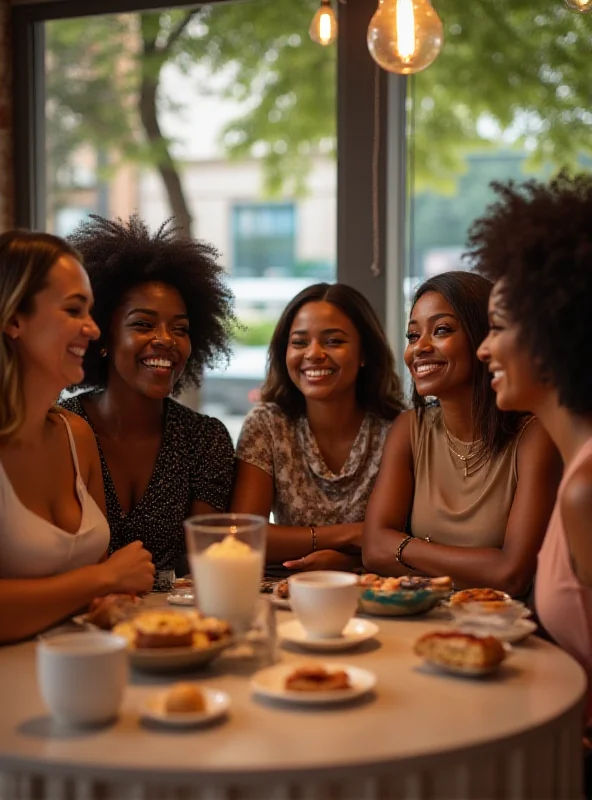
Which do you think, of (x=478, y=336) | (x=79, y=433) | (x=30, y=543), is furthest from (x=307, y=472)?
(x=30, y=543)

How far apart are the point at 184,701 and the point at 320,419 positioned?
1626 millimetres

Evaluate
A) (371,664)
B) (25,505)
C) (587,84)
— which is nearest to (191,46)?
(587,84)

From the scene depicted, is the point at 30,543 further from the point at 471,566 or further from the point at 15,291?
the point at 471,566

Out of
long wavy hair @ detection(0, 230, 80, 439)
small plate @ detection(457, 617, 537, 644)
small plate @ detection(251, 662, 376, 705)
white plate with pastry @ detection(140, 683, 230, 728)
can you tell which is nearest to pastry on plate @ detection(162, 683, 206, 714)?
white plate with pastry @ detection(140, 683, 230, 728)

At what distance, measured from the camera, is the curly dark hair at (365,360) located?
10.1ft

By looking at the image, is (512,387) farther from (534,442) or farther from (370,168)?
(370,168)

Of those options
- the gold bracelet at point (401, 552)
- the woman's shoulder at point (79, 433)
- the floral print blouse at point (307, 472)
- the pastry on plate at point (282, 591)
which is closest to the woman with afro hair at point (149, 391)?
the floral print blouse at point (307, 472)

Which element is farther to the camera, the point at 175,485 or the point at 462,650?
the point at 175,485

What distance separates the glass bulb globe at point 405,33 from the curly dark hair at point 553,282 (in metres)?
0.52

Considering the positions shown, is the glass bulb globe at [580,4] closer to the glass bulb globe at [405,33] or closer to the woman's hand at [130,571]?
the glass bulb globe at [405,33]

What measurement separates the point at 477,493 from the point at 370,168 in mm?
1528

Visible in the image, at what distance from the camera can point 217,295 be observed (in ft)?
10.0

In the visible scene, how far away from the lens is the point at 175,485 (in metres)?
2.77

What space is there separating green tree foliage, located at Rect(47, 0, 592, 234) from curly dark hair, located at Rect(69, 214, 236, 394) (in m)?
1.17
